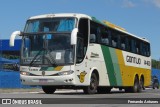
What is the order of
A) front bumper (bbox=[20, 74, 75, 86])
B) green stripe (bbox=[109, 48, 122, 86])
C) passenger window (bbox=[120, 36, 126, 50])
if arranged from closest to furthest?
front bumper (bbox=[20, 74, 75, 86])
green stripe (bbox=[109, 48, 122, 86])
passenger window (bbox=[120, 36, 126, 50])

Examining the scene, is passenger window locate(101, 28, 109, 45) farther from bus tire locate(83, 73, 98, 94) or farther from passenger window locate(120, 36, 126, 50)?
passenger window locate(120, 36, 126, 50)

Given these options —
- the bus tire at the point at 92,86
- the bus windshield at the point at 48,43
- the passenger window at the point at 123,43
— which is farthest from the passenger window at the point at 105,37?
the bus windshield at the point at 48,43

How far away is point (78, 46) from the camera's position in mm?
20953

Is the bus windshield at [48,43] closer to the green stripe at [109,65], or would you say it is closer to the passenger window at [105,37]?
the passenger window at [105,37]

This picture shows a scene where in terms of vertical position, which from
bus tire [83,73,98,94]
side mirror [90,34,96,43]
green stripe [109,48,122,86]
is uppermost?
side mirror [90,34,96,43]

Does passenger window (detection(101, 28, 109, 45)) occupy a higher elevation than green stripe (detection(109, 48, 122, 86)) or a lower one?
higher

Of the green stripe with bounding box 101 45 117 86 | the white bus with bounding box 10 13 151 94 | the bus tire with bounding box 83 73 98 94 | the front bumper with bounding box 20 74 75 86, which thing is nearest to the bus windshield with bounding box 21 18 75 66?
the white bus with bounding box 10 13 151 94

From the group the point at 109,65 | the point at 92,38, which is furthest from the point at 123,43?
the point at 92,38

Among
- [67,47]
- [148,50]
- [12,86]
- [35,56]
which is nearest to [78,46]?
[67,47]

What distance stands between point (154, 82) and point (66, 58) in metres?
28.5

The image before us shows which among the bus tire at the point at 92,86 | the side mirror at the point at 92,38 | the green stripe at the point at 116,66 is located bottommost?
the bus tire at the point at 92,86

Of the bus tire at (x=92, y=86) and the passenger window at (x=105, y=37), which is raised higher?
the passenger window at (x=105, y=37)

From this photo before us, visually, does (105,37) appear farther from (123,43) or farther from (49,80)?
(49,80)

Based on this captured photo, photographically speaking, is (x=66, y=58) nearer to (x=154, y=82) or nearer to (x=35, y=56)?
(x=35, y=56)
